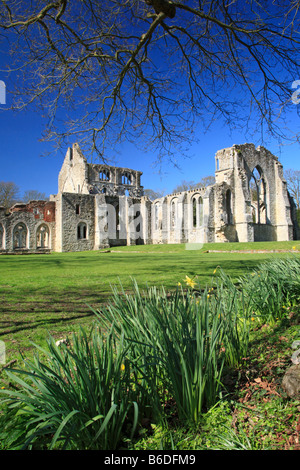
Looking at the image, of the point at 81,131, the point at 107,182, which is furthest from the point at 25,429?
the point at 107,182

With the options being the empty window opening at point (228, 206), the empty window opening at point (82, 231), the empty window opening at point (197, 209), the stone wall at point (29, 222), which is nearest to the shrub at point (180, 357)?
the stone wall at point (29, 222)

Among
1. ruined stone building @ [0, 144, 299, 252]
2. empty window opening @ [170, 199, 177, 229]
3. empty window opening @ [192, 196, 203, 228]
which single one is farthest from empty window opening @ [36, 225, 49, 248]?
empty window opening @ [192, 196, 203, 228]

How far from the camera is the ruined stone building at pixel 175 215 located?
27938 millimetres

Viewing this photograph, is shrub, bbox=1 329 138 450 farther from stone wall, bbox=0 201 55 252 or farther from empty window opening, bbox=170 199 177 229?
empty window opening, bbox=170 199 177 229

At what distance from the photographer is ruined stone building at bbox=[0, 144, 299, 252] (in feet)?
91.7

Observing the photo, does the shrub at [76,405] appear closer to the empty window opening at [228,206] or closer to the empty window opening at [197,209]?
the empty window opening at [197,209]

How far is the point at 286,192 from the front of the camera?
33719 mm

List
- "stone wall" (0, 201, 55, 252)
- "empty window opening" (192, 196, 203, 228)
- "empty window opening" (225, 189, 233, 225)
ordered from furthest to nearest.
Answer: "empty window opening" (192, 196, 203, 228)
"empty window opening" (225, 189, 233, 225)
"stone wall" (0, 201, 55, 252)

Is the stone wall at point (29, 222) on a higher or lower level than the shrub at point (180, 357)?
higher

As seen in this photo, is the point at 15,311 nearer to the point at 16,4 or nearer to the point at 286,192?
the point at 16,4

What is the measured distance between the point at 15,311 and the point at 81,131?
345cm

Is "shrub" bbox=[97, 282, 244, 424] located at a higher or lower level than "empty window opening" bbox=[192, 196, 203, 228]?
lower

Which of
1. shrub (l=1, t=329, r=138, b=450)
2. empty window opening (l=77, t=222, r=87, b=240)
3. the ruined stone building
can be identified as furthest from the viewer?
empty window opening (l=77, t=222, r=87, b=240)

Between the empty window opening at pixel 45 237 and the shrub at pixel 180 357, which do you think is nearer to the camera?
the shrub at pixel 180 357
